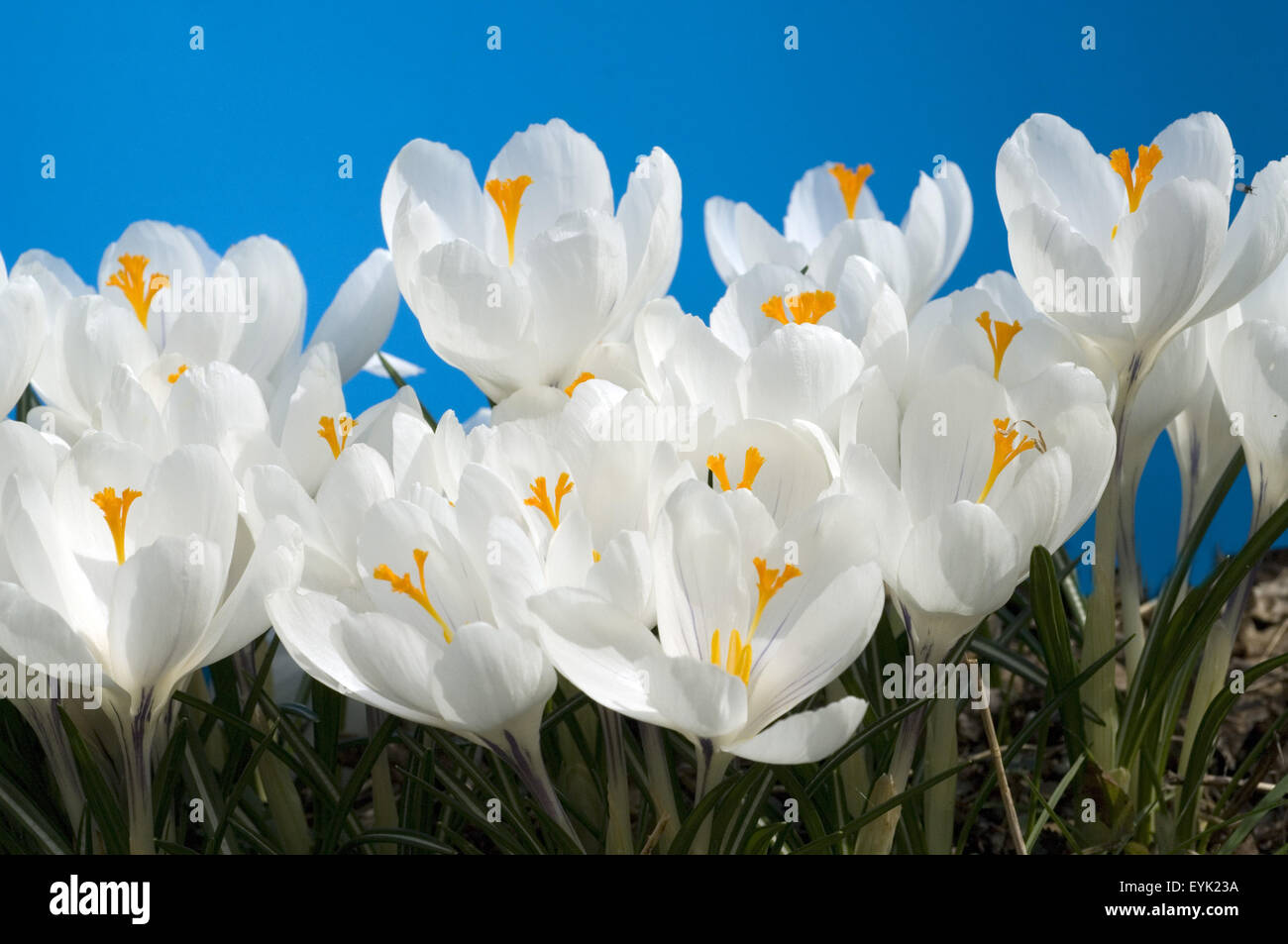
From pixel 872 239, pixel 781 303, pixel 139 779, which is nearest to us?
pixel 139 779

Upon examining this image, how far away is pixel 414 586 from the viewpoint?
470 mm

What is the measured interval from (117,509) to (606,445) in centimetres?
18

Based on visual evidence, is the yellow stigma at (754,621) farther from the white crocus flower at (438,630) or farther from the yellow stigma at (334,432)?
the yellow stigma at (334,432)

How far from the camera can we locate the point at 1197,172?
615 mm

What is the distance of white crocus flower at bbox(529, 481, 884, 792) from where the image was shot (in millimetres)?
413

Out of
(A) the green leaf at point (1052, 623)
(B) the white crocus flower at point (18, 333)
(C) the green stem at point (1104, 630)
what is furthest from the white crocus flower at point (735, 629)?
(B) the white crocus flower at point (18, 333)

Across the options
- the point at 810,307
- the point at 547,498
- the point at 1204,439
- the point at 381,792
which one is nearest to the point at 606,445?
the point at 547,498

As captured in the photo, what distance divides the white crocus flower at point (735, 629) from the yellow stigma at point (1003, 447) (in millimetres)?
79

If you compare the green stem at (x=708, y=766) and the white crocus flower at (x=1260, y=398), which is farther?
the white crocus flower at (x=1260, y=398)

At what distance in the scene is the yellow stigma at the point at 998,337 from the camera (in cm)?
58

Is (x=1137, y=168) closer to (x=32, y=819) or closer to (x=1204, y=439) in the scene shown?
(x=1204, y=439)

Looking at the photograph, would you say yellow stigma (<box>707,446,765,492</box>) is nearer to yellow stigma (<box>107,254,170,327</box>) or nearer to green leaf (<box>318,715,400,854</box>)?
green leaf (<box>318,715,400,854</box>)
